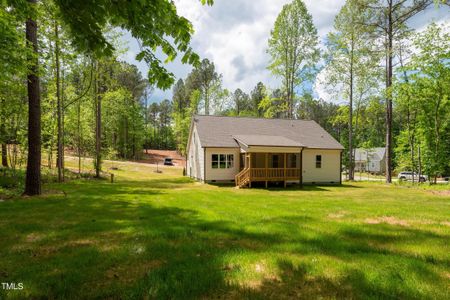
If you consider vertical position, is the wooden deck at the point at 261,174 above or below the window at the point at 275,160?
below

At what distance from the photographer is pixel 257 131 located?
2416 cm

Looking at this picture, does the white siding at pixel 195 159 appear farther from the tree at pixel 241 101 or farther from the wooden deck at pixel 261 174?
the tree at pixel 241 101

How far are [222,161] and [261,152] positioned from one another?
12.2 ft

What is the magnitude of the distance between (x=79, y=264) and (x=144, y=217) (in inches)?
135

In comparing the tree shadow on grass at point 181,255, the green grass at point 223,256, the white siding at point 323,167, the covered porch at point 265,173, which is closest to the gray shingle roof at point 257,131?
the white siding at point 323,167

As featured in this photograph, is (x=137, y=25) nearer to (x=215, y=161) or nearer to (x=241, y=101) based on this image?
(x=215, y=161)

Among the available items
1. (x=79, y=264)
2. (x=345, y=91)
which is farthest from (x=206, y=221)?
(x=345, y=91)

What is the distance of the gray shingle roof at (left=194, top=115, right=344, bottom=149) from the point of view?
2183 centimetres

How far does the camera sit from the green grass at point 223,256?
10.5ft

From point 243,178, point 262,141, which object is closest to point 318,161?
point 262,141

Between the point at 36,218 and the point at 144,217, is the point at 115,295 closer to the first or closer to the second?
the point at 144,217

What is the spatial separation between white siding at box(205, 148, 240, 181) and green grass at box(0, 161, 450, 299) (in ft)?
44.6

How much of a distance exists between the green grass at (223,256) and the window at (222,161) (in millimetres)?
13761

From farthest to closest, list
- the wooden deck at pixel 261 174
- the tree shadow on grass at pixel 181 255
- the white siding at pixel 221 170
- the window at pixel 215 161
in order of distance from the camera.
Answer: the window at pixel 215 161, the white siding at pixel 221 170, the wooden deck at pixel 261 174, the tree shadow on grass at pixel 181 255
